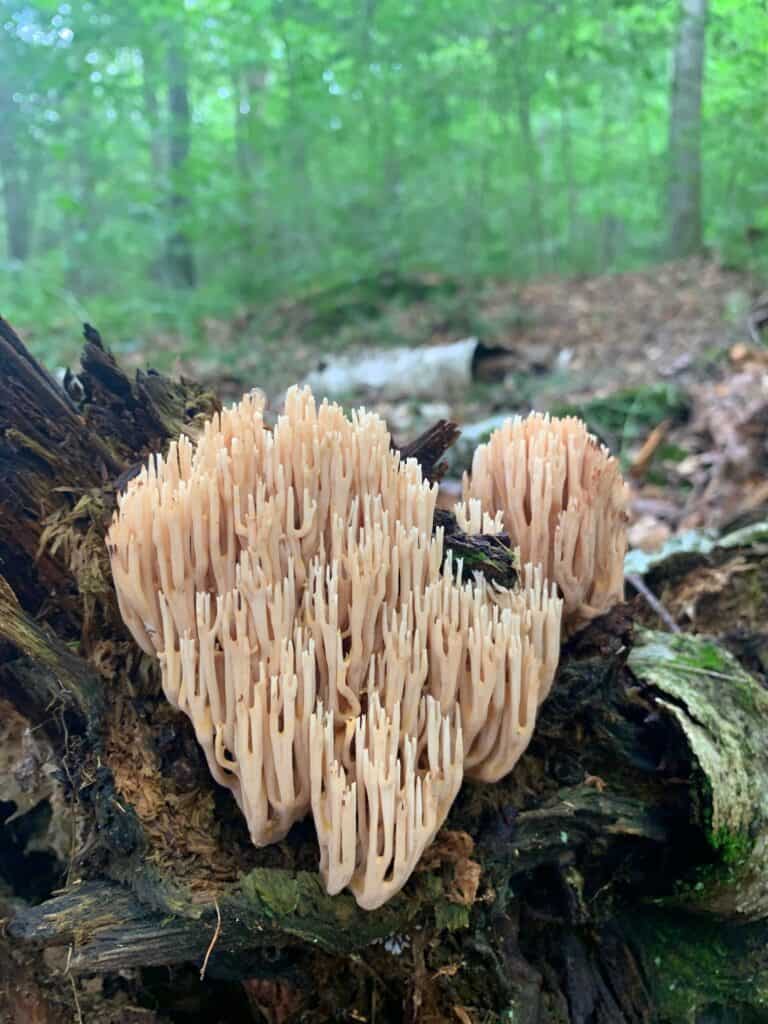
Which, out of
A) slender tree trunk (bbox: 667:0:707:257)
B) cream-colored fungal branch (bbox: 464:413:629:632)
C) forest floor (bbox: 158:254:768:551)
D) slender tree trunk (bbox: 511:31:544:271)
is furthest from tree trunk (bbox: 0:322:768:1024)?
slender tree trunk (bbox: 511:31:544:271)

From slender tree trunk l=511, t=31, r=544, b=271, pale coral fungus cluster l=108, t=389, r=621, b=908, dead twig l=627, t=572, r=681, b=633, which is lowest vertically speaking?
dead twig l=627, t=572, r=681, b=633

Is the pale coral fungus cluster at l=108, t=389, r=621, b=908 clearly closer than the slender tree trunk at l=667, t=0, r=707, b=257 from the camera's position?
Yes

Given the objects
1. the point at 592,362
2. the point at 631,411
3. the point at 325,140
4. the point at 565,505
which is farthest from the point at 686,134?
the point at 565,505

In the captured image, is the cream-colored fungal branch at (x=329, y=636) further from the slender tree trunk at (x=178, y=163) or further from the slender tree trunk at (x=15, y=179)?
the slender tree trunk at (x=178, y=163)

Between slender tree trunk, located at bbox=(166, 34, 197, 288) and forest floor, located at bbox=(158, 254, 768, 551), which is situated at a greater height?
slender tree trunk, located at bbox=(166, 34, 197, 288)

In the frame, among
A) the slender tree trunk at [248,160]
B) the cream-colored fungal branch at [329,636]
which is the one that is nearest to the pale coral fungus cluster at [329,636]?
the cream-colored fungal branch at [329,636]

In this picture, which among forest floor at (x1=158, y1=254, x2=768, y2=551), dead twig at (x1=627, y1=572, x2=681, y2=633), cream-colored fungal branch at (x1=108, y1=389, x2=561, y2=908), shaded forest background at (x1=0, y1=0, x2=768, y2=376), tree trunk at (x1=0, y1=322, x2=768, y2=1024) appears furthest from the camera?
shaded forest background at (x1=0, y1=0, x2=768, y2=376)

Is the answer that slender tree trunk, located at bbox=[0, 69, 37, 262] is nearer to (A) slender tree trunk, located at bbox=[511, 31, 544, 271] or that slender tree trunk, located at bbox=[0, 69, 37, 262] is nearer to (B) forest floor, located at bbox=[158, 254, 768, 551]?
(B) forest floor, located at bbox=[158, 254, 768, 551]

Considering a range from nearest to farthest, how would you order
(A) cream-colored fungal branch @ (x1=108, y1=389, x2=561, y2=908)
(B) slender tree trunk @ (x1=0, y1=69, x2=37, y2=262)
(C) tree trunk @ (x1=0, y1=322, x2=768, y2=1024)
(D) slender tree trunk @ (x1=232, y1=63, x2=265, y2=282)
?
(A) cream-colored fungal branch @ (x1=108, y1=389, x2=561, y2=908), (C) tree trunk @ (x1=0, y1=322, x2=768, y2=1024), (B) slender tree trunk @ (x1=0, y1=69, x2=37, y2=262), (D) slender tree trunk @ (x1=232, y1=63, x2=265, y2=282)
